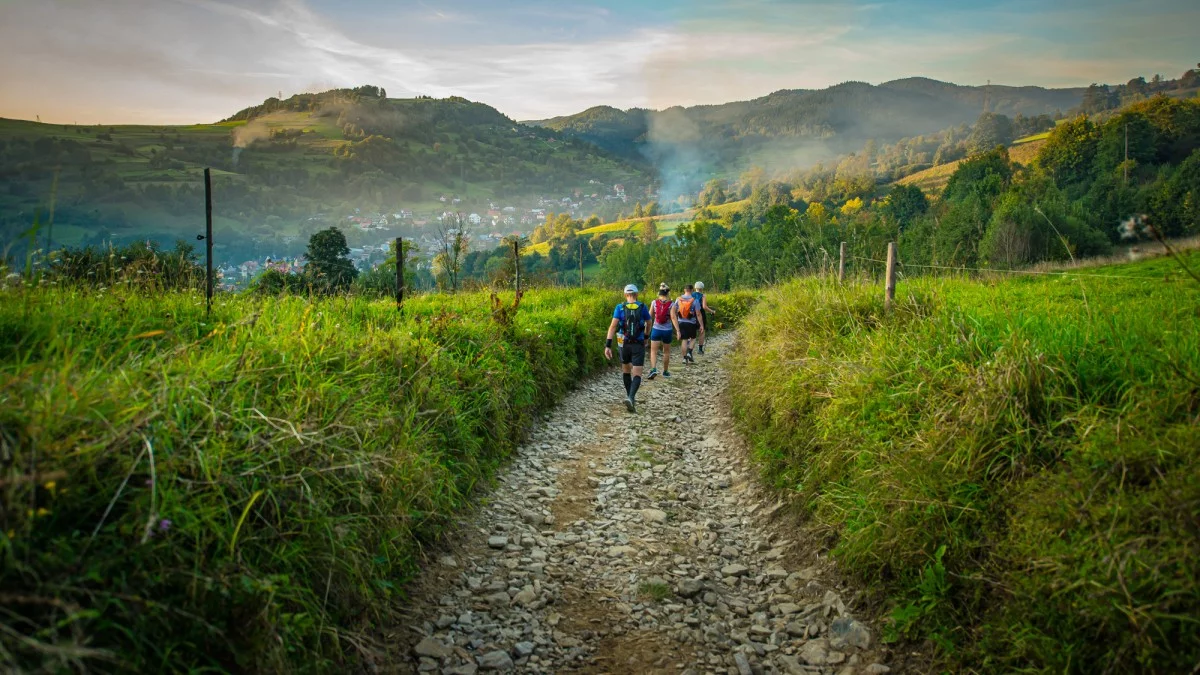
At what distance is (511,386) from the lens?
31.8ft

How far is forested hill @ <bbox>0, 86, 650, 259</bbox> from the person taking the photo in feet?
143

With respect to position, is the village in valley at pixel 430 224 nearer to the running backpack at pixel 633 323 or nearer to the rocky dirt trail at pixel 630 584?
the rocky dirt trail at pixel 630 584

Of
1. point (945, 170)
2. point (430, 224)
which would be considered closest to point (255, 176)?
point (430, 224)

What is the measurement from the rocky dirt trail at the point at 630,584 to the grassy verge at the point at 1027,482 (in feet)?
1.88

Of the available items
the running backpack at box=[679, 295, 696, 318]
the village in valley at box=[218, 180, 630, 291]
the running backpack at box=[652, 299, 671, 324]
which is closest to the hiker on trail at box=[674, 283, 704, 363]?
the running backpack at box=[679, 295, 696, 318]

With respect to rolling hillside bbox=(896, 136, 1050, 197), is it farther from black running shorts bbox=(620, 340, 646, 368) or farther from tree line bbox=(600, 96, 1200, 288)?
black running shorts bbox=(620, 340, 646, 368)

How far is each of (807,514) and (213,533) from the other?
17.5 feet

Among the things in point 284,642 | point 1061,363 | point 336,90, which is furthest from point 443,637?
point 336,90

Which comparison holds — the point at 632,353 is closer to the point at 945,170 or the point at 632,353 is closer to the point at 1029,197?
the point at 1029,197

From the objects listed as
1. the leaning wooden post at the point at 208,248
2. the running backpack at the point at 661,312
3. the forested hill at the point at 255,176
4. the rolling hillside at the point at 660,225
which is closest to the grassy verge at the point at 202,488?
the leaning wooden post at the point at 208,248

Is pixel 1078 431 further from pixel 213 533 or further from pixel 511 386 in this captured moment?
pixel 511 386

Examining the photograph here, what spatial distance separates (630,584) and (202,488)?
11.7ft

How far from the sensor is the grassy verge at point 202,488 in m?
2.52

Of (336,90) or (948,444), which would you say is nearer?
(948,444)
